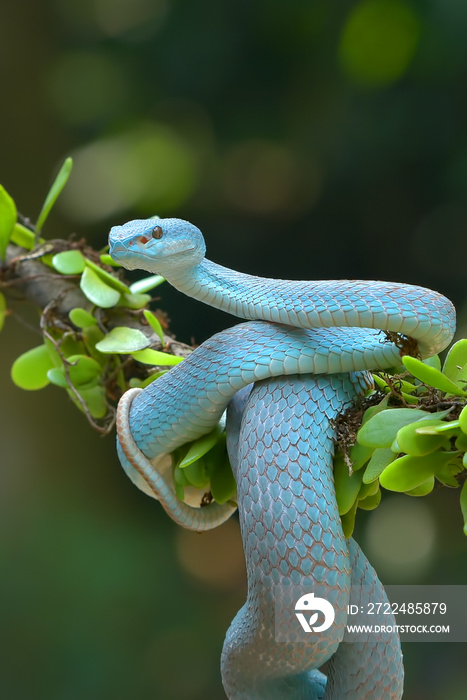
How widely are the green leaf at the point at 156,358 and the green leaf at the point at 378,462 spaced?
1.25ft

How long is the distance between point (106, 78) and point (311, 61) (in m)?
0.78

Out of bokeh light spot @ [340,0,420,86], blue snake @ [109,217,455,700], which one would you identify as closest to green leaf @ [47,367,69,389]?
blue snake @ [109,217,455,700]

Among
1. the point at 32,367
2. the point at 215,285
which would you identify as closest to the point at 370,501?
the point at 215,285

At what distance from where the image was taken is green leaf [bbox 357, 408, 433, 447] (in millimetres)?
632

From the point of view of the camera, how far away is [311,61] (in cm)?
259

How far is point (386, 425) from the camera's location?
25.2 inches

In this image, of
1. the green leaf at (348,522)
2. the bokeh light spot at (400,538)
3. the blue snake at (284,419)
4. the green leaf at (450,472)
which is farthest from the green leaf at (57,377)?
the bokeh light spot at (400,538)

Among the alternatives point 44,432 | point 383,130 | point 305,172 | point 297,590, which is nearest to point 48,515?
point 44,432

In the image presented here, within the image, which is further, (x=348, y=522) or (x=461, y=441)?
(x=348, y=522)

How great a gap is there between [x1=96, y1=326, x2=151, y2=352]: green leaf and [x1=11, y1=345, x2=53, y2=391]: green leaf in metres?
0.15

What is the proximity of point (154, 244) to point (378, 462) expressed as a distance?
0.32 metres

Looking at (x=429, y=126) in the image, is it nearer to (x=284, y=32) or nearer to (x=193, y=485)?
(x=284, y=32)

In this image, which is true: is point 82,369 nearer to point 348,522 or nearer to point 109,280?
point 109,280

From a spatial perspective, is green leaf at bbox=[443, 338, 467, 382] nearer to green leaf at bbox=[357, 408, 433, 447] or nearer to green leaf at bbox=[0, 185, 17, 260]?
green leaf at bbox=[357, 408, 433, 447]
